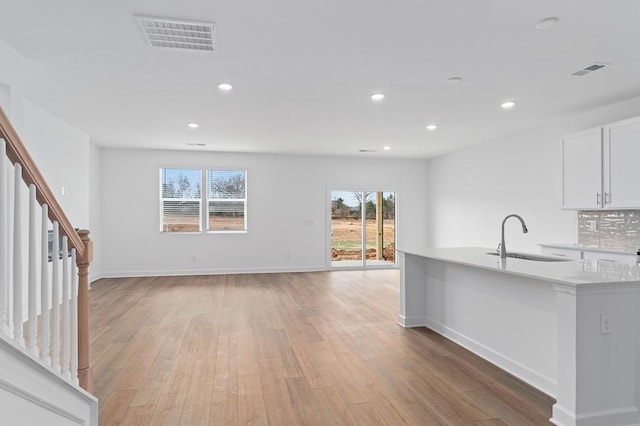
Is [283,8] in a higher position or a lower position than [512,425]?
higher

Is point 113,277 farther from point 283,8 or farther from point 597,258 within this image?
point 597,258

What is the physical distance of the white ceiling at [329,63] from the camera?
106 inches

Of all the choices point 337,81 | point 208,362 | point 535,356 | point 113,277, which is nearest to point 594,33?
point 337,81

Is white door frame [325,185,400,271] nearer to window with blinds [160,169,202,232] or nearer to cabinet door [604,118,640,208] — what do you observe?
window with blinds [160,169,202,232]

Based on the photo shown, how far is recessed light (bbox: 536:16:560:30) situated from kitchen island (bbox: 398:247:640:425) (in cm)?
175

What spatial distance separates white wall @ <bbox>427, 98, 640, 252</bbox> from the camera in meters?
5.79

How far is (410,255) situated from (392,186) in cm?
512

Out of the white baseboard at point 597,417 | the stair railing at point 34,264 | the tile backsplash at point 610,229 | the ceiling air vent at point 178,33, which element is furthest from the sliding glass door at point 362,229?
the stair railing at point 34,264

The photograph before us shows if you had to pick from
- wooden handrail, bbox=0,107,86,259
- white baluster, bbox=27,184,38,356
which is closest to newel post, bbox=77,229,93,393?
wooden handrail, bbox=0,107,86,259

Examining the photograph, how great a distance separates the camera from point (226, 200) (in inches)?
344

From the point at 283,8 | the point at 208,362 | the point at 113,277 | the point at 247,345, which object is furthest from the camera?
the point at 113,277

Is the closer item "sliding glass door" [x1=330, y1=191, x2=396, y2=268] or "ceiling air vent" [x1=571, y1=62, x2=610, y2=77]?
"ceiling air vent" [x1=571, y1=62, x2=610, y2=77]

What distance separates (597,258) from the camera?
4629 mm

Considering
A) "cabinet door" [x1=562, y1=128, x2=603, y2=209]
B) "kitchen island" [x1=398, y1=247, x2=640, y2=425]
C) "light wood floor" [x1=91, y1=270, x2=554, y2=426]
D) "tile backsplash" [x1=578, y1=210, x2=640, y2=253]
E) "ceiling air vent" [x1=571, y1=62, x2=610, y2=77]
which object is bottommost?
"light wood floor" [x1=91, y1=270, x2=554, y2=426]
